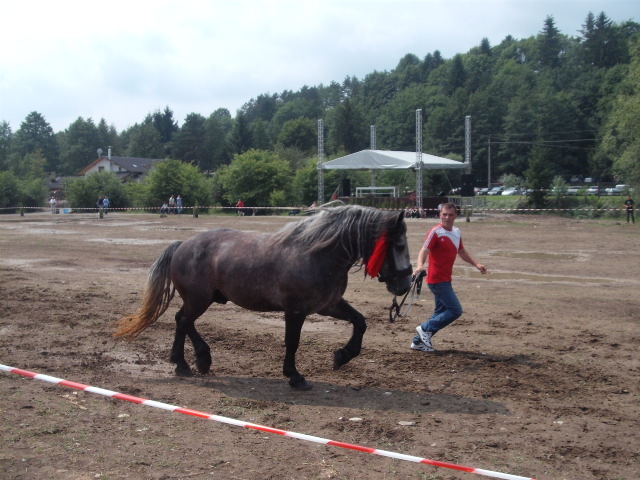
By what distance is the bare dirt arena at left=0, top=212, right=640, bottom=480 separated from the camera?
4758 millimetres

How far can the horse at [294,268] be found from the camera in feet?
22.0

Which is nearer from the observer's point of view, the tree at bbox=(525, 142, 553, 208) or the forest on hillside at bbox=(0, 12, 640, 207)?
the tree at bbox=(525, 142, 553, 208)

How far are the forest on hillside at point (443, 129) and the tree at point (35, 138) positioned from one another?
25 cm

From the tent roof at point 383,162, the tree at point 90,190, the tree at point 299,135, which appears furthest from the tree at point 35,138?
the tent roof at point 383,162

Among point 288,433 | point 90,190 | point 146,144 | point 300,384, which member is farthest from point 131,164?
point 288,433

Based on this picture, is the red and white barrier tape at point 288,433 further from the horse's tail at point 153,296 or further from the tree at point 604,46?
the tree at point 604,46

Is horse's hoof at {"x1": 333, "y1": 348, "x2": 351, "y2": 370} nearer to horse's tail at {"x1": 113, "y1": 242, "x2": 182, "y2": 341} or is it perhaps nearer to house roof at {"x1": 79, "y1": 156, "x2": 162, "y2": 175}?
horse's tail at {"x1": 113, "y1": 242, "x2": 182, "y2": 341}

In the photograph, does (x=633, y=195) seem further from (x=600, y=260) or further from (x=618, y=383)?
(x=618, y=383)

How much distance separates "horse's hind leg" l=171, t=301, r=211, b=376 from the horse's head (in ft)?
6.93

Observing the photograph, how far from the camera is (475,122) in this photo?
109 m

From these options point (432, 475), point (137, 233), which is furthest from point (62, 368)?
point (137, 233)

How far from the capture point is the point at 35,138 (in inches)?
6304

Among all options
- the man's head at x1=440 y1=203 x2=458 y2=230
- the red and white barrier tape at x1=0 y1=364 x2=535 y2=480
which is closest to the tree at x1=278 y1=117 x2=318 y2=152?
the man's head at x1=440 y1=203 x2=458 y2=230

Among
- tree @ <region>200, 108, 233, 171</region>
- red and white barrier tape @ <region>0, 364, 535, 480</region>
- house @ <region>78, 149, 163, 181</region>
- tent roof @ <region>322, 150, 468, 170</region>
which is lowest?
red and white barrier tape @ <region>0, 364, 535, 480</region>
